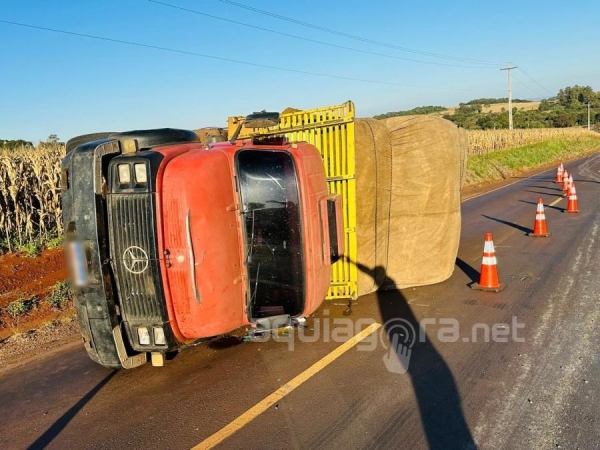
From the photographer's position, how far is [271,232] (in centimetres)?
431

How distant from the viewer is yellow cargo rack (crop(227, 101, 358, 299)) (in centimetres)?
600

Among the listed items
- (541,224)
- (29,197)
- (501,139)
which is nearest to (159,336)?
(541,224)

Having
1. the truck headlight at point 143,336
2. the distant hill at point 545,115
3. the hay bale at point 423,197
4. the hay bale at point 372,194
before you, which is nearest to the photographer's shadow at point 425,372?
the hay bale at point 372,194

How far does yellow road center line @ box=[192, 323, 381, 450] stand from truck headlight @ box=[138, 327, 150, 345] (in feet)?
3.28

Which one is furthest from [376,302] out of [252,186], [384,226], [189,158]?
[189,158]

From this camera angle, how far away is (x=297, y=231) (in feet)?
14.4

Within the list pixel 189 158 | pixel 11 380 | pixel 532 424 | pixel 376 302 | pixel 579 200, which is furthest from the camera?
pixel 579 200

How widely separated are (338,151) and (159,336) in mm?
3242

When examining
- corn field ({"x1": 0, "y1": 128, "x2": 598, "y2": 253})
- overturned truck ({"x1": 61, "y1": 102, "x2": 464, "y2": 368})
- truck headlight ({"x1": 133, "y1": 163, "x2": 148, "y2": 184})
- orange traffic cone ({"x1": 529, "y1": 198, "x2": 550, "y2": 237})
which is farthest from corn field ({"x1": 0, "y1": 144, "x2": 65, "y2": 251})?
orange traffic cone ({"x1": 529, "y1": 198, "x2": 550, "y2": 237})

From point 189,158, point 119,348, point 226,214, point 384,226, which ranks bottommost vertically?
point 119,348

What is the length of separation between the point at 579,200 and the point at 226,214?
1479 cm

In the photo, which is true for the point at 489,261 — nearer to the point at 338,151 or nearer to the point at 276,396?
the point at 338,151

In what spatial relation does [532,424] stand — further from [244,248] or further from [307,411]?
[244,248]

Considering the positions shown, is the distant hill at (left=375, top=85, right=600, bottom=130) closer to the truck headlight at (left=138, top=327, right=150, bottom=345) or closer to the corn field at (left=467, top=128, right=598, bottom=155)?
the corn field at (left=467, top=128, right=598, bottom=155)
